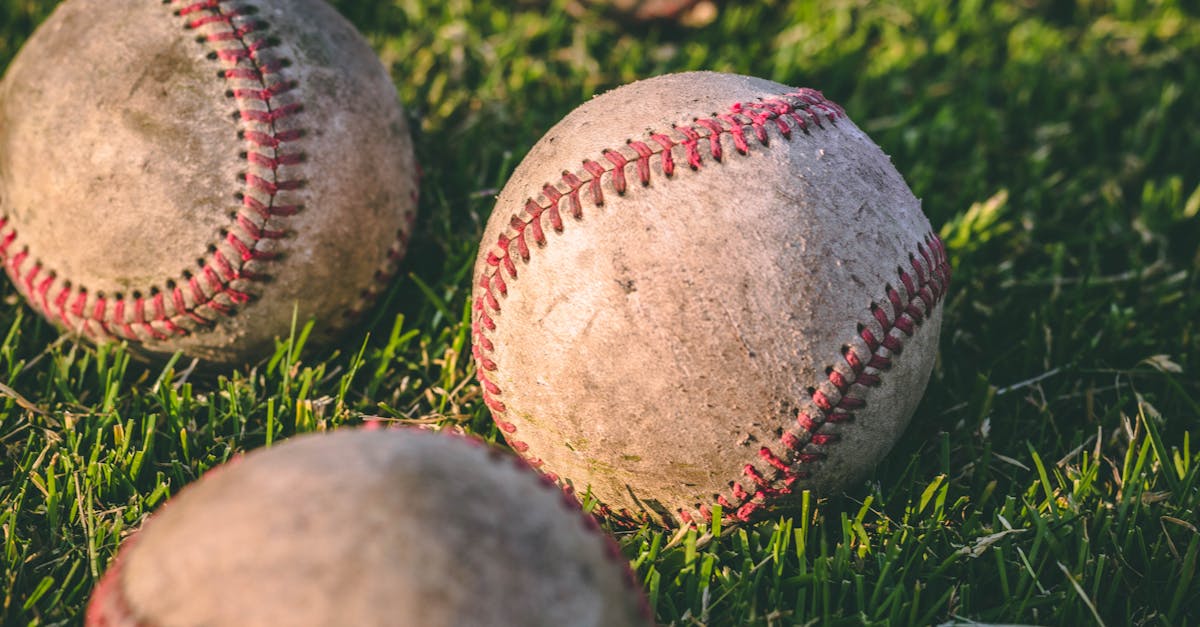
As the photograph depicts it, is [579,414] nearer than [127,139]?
Yes

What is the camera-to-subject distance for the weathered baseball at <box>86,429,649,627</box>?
1626 mm

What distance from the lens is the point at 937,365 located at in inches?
129

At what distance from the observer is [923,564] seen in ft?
8.66

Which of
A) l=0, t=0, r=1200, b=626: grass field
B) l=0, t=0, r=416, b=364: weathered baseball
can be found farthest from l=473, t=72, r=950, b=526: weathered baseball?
l=0, t=0, r=416, b=364: weathered baseball

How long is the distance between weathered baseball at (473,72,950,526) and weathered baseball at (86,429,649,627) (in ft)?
1.89

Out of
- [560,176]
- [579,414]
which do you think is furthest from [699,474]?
[560,176]

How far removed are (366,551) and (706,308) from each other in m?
1.01

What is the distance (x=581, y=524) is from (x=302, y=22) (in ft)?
6.08

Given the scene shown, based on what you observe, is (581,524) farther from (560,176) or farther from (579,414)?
(560,176)

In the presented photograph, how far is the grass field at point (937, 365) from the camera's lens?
2586mm

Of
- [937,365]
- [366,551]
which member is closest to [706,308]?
[366,551]

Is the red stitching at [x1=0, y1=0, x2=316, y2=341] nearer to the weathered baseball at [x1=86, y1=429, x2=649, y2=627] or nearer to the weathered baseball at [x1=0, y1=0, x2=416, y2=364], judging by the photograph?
the weathered baseball at [x1=0, y1=0, x2=416, y2=364]

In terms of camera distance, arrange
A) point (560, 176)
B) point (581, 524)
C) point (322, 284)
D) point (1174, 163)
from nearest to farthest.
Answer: point (581, 524), point (560, 176), point (322, 284), point (1174, 163)

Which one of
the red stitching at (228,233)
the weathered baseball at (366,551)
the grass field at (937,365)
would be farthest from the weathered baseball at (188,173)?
the weathered baseball at (366,551)
